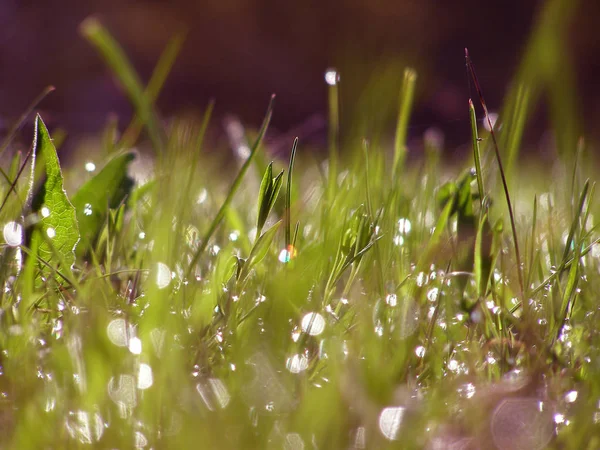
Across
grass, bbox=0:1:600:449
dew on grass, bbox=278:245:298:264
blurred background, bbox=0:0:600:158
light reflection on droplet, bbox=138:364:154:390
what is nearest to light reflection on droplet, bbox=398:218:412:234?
grass, bbox=0:1:600:449

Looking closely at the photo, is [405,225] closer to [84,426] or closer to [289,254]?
[289,254]

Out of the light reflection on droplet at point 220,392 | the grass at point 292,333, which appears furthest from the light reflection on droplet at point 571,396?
the light reflection on droplet at point 220,392

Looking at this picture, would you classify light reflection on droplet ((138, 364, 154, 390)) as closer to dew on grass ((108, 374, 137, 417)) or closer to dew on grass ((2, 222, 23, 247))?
dew on grass ((108, 374, 137, 417))

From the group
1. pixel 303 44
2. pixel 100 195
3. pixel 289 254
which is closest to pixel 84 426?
pixel 289 254

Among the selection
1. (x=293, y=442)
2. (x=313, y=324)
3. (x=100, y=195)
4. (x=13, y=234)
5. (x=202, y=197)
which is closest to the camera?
(x=293, y=442)

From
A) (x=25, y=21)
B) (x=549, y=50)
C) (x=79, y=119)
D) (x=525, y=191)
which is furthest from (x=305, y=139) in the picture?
(x=549, y=50)

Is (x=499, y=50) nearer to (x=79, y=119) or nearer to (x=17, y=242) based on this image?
(x=79, y=119)
